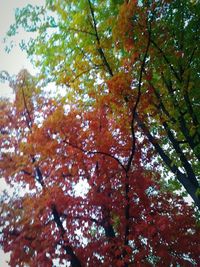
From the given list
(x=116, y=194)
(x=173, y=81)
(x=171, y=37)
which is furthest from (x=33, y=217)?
(x=171, y=37)

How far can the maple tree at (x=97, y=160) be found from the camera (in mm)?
8312

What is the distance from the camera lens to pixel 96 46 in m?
8.38

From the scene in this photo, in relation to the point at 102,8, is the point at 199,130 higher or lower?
lower

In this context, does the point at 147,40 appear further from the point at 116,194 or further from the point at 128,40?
the point at 116,194

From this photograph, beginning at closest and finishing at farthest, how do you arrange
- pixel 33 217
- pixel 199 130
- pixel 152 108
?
pixel 199 130 → pixel 152 108 → pixel 33 217

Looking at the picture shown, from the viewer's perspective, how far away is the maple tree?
831cm

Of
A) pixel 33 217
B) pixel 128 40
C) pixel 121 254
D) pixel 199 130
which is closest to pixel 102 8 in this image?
pixel 128 40

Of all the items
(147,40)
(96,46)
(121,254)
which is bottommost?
(121,254)

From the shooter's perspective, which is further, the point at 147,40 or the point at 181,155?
the point at 181,155

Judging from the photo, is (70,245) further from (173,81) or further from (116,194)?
(173,81)

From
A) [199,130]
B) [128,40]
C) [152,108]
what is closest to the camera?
[128,40]

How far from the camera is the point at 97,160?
32.4ft

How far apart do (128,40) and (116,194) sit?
5.07 meters

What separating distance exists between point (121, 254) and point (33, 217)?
3.04 metres
